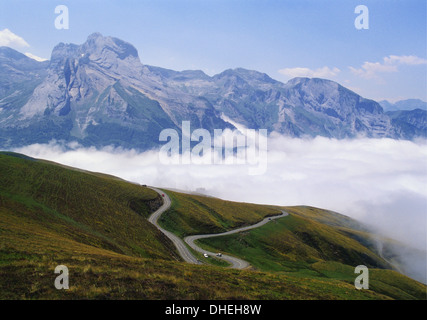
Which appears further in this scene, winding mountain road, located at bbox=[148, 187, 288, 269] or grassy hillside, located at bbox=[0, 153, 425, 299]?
winding mountain road, located at bbox=[148, 187, 288, 269]

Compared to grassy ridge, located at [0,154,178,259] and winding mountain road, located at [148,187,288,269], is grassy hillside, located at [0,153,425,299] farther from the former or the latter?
winding mountain road, located at [148,187,288,269]

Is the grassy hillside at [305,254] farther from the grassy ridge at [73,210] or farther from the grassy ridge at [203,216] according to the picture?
the grassy ridge at [73,210]

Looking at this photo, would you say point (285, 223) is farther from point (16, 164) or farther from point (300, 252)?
point (16, 164)

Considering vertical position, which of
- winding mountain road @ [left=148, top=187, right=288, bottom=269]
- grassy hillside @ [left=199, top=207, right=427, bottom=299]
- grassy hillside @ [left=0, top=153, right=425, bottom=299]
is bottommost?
grassy hillside @ [left=199, top=207, right=427, bottom=299]

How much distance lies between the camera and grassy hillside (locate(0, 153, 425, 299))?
878 inches

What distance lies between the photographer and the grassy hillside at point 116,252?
22.3 meters

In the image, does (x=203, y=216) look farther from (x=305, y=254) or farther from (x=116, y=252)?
(x=116, y=252)

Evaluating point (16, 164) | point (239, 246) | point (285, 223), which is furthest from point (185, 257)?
point (285, 223)

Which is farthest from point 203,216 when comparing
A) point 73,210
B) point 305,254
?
point 73,210

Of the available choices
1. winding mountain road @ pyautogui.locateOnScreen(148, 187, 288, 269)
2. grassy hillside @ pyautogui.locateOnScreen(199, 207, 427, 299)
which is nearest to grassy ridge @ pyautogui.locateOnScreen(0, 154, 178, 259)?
winding mountain road @ pyautogui.locateOnScreen(148, 187, 288, 269)

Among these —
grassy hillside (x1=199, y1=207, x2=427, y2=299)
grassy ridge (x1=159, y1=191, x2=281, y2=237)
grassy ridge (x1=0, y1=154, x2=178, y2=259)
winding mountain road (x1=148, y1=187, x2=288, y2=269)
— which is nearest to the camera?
grassy ridge (x1=0, y1=154, x2=178, y2=259)

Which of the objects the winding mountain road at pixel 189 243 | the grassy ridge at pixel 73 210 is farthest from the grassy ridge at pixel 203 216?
the grassy ridge at pixel 73 210

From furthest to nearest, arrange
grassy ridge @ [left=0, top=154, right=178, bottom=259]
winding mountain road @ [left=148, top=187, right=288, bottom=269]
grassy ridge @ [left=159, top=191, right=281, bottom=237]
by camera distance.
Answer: grassy ridge @ [left=159, top=191, right=281, bottom=237] < winding mountain road @ [left=148, top=187, right=288, bottom=269] < grassy ridge @ [left=0, top=154, right=178, bottom=259]

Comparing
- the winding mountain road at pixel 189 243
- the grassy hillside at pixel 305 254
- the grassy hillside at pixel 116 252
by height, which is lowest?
the grassy hillside at pixel 305 254
